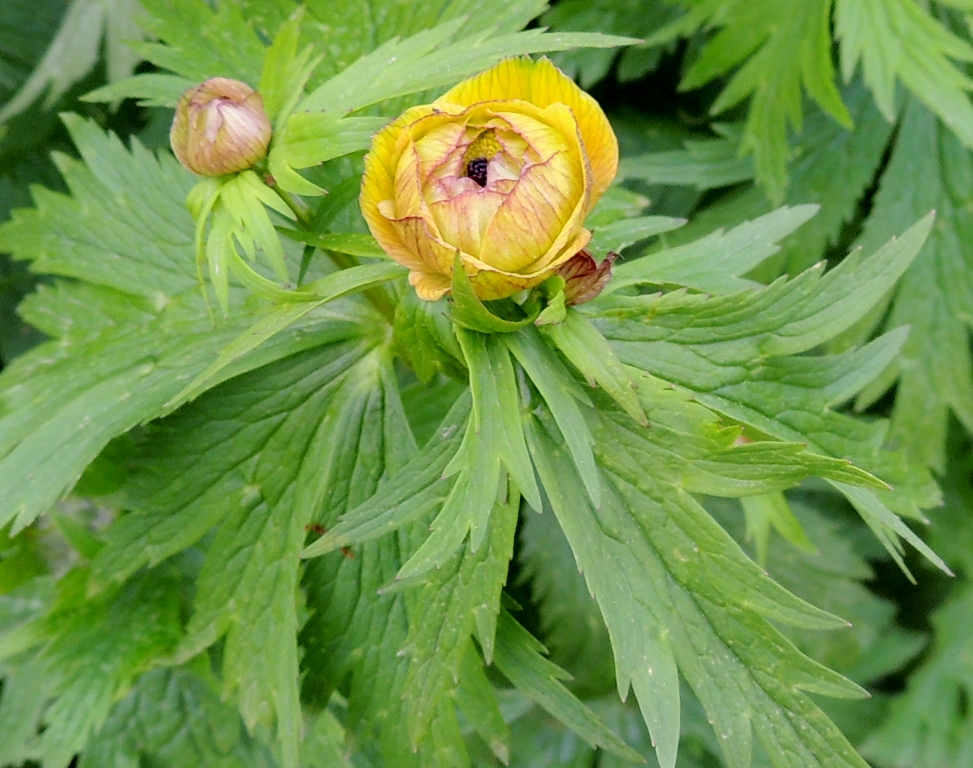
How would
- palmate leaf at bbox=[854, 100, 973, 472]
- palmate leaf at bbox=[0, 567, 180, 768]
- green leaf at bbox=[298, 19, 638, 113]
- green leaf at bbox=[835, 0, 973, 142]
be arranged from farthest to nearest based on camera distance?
1. palmate leaf at bbox=[854, 100, 973, 472]
2. green leaf at bbox=[835, 0, 973, 142]
3. palmate leaf at bbox=[0, 567, 180, 768]
4. green leaf at bbox=[298, 19, 638, 113]

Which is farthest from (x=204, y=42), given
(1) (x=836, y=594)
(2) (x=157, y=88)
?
(1) (x=836, y=594)

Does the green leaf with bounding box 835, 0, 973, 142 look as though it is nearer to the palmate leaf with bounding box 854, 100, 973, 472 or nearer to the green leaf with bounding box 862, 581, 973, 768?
the palmate leaf with bounding box 854, 100, 973, 472

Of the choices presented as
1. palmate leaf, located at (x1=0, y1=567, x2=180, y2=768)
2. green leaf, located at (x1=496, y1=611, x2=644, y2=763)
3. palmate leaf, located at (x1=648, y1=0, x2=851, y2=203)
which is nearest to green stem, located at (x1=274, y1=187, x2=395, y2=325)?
green leaf, located at (x1=496, y1=611, x2=644, y2=763)

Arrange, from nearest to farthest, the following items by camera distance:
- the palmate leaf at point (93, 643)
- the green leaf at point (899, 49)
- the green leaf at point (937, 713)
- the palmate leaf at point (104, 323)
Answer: the palmate leaf at point (104, 323) → the palmate leaf at point (93, 643) → the green leaf at point (899, 49) → the green leaf at point (937, 713)

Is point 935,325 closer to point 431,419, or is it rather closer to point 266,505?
point 431,419

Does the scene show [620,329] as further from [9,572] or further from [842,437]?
[9,572]

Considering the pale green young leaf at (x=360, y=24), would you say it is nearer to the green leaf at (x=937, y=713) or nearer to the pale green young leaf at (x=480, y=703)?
the pale green young leaf at (x=480, y=703)

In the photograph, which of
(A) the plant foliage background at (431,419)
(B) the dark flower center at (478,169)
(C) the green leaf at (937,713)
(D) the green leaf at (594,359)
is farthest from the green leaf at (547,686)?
(C) the green leaf at (937,713)
